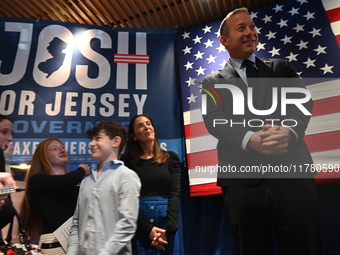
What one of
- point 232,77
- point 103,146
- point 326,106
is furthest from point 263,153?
point 326,106

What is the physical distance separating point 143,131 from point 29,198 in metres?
1.13

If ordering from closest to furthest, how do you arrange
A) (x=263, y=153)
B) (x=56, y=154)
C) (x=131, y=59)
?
(x=263, y=153) → (x=56, y=154) → (x=131, y=59)

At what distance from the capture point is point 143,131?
241cm

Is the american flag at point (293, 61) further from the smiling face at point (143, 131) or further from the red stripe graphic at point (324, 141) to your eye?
the smiling face at point (143, 131)

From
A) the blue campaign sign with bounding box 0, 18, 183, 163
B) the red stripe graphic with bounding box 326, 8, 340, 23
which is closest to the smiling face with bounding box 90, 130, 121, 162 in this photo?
the blue campaign sign with bounding box 0, 18, 183, 163

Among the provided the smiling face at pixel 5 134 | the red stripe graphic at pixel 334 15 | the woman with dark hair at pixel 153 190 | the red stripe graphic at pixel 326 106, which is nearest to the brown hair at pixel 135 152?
the woman with dark hair at pixel 153 190

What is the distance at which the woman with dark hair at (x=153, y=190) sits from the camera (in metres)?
2.02

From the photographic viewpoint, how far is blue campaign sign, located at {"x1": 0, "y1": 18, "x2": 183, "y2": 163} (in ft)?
9.34

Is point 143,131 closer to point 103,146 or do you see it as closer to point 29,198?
point 103,146

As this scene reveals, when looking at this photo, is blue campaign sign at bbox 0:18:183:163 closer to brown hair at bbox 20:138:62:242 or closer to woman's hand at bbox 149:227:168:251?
brown hair at bbox 20:138:62:242

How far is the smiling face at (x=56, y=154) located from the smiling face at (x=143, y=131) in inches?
27.8

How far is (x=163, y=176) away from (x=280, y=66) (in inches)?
44.8

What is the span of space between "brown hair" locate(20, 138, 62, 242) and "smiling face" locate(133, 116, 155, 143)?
0.82 meters

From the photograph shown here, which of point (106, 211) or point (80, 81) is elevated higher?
point (80, 81)
